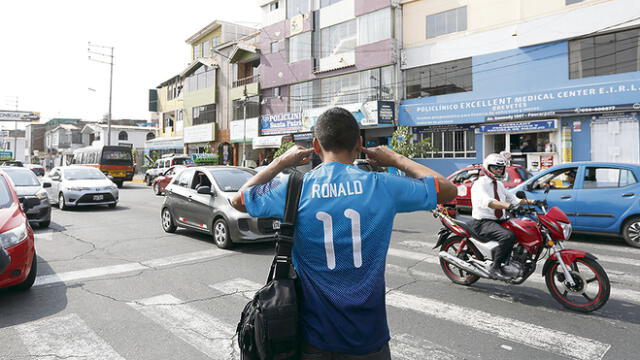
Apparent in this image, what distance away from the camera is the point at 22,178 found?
11289 mm

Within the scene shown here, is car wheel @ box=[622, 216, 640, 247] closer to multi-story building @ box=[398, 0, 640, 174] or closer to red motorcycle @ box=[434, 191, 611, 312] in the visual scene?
red motorcycle @ box=[434, 191, 611, 312]

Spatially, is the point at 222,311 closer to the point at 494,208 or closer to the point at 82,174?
the point at 494,208

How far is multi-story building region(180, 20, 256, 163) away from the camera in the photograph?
1481 inches

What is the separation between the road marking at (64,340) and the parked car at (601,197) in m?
7.61

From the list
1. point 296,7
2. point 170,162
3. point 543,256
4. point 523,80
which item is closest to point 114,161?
point 170,162

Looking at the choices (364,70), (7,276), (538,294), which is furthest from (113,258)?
(364,70)

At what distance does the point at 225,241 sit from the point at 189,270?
4.91 feet

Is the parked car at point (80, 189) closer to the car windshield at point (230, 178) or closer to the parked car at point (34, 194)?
the parked car at point (34, 194)

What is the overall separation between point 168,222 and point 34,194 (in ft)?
11.9

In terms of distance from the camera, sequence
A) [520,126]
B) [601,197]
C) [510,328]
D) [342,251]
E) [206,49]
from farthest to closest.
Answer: [206,49], [520,126], [601,197], [510,328], [342,251]

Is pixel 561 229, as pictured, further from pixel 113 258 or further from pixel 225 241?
pixel 113 258

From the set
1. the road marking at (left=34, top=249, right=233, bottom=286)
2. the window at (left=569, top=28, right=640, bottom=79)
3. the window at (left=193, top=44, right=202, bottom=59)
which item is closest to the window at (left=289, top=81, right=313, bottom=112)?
the window at (left=569, top=28, right=640, bottom=79)

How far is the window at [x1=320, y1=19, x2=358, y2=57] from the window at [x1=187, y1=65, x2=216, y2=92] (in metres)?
14.7

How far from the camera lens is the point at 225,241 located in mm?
8000
